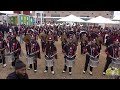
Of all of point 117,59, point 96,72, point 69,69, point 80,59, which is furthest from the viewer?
point 80,59

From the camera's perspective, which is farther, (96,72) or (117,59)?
(96,72)

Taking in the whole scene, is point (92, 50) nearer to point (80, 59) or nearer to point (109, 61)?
point (109, 61)

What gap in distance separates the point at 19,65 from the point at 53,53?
5.61 meters

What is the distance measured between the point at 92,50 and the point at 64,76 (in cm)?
191

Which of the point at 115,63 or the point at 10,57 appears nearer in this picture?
the point at 115,63

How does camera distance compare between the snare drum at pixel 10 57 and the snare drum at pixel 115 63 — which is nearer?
the snare drum at pixel 115 63

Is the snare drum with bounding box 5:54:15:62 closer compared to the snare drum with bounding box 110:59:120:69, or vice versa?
the snare drum with bounding box 110:59:120:69

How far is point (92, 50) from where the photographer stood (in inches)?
413
